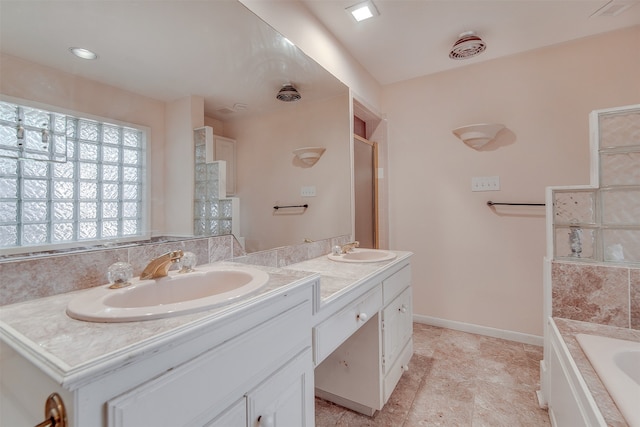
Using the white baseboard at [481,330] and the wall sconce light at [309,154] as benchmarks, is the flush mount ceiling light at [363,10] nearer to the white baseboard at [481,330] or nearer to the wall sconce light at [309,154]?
the wall sconce light at [309,154]

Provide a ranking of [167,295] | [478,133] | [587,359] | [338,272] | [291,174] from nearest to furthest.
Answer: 1. [167,295]
2. [587,359]
3. [338,272]
4. [291,174]
5. [478,133]

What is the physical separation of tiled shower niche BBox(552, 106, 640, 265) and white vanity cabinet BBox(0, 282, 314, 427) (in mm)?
1372

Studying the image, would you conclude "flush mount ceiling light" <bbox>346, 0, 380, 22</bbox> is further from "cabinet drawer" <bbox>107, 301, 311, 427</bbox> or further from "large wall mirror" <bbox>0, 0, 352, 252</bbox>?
"cabinet drawer" <bbox>107, 301, 311, 427</bbox>

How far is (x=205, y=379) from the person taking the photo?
584mm

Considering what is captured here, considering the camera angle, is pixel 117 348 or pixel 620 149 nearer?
pixel 117 348

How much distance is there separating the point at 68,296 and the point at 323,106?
1635 millimetres

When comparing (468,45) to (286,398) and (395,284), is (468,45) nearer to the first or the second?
(395,284)

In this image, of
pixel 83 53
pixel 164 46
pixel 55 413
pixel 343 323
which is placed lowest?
pixel 343 323

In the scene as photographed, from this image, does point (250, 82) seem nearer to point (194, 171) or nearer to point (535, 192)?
point (194, 171)

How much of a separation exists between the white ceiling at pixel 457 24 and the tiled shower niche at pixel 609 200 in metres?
0.96

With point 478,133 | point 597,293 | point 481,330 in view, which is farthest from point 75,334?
point 481,330

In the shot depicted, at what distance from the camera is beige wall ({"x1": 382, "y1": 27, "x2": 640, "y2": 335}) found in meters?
2.05

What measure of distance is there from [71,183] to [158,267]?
13.4 inches

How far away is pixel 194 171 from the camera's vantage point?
1.15 meters
